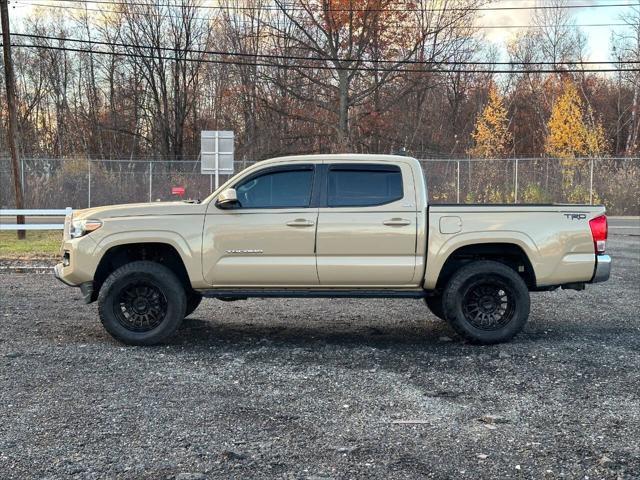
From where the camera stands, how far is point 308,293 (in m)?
6.52

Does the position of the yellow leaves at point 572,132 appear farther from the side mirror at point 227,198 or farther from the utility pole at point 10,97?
the side mirror at point 227,198

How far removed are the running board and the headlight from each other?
1.28 meters

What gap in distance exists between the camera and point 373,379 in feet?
17.7

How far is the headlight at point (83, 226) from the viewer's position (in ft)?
21.4

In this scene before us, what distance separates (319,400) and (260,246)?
206 centimetres

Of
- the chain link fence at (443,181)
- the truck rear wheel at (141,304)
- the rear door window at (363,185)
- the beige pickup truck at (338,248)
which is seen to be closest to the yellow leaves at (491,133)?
the chain link fence at (443,181)

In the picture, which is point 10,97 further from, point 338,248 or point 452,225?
point 452,225

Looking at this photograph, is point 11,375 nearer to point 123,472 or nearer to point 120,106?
point 123,472

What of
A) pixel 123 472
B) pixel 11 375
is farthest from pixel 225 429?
pixel 11 375

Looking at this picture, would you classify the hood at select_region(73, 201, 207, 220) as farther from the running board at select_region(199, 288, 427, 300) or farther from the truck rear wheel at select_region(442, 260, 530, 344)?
the truck rear wheel at select_region(442, 260, 530, 344)

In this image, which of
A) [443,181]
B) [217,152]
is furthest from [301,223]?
[443,181]

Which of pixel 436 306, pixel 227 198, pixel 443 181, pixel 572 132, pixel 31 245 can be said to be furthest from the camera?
pixel 572 132

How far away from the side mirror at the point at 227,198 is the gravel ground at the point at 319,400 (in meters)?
1.48

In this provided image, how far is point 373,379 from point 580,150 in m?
36.0
